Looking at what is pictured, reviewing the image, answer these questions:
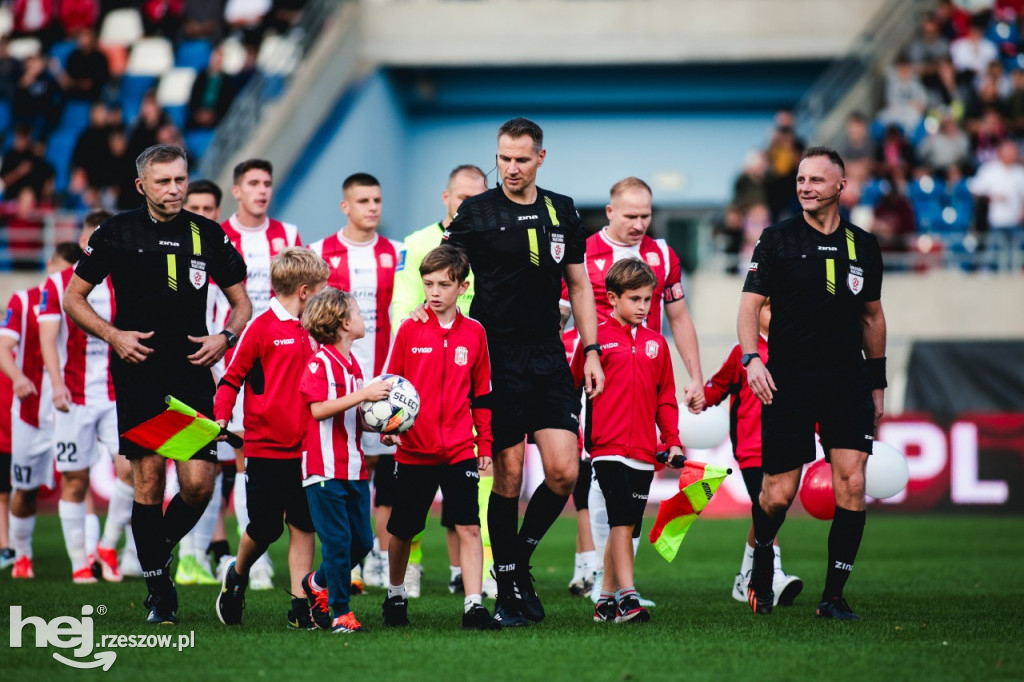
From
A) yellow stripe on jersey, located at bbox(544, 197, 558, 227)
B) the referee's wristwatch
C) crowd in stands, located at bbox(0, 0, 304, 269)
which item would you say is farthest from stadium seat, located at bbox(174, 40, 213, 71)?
yellow stripe on jersey, located at bbox(544, 197, 558, 227)

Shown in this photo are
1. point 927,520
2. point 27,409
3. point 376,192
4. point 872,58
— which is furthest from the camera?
point 872,58

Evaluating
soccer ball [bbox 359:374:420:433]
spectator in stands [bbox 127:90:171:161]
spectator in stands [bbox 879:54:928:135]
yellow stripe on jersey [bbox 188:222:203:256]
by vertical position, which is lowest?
soccer ball [bbox 359:374:420:433]

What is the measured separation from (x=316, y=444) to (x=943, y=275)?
1287 cm

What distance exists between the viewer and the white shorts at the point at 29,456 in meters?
10.4

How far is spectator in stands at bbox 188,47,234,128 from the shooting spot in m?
21.3

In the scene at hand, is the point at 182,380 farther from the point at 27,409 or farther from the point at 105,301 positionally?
the point at 27,409

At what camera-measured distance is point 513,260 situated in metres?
7.13

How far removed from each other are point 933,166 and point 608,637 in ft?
45.7

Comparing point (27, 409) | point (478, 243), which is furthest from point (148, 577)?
point (27, 409)

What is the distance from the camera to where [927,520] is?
580 inches

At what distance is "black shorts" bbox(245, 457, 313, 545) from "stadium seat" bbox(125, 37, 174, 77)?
1765 centimetres

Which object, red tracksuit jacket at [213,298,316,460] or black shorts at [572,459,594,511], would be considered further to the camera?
black shorts at [572,459,594,511]

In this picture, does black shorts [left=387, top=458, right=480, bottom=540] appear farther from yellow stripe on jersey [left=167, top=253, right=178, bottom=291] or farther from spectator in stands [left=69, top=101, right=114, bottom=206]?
spectator in stands [left=69, top=101, right=114, bottom=206]

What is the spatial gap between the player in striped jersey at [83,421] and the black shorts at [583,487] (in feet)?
10.4
